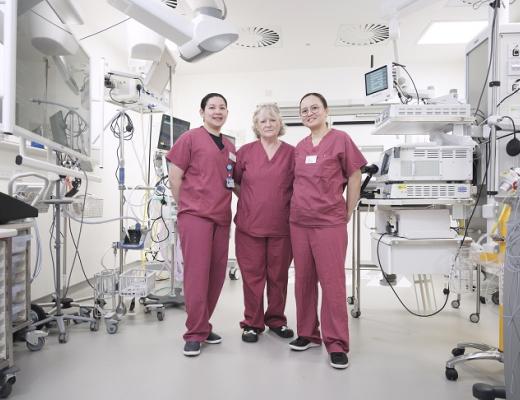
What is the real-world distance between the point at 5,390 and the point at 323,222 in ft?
5.06

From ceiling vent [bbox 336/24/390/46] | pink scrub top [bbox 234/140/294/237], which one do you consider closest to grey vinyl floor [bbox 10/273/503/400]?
pink scrub top [bbox 234/140/294/237]

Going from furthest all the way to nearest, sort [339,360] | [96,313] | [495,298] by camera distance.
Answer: [495,298] < [96,313] < [339,360]

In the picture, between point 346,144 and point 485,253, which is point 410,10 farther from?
point 485,253

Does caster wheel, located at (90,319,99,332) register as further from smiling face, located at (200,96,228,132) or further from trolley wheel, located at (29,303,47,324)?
smiling face, located at (200,96,228,132)

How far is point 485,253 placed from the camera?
167cm

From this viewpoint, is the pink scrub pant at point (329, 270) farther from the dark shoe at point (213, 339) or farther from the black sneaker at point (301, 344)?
the dark shoe at point (213, 339)

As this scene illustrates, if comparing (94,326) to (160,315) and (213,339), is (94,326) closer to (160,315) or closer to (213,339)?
(160,315)

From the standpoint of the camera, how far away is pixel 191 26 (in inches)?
60.6

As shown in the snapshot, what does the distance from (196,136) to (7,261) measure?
1065 millimetres

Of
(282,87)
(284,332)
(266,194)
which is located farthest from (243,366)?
(282,87)

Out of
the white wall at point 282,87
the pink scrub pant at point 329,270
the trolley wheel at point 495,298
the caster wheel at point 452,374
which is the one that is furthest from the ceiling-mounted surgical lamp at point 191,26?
the white wall at point 282,87

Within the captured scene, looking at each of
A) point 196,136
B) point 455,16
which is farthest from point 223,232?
point 455,16

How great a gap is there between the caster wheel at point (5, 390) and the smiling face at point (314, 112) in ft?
5.90

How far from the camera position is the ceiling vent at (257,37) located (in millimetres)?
3828
